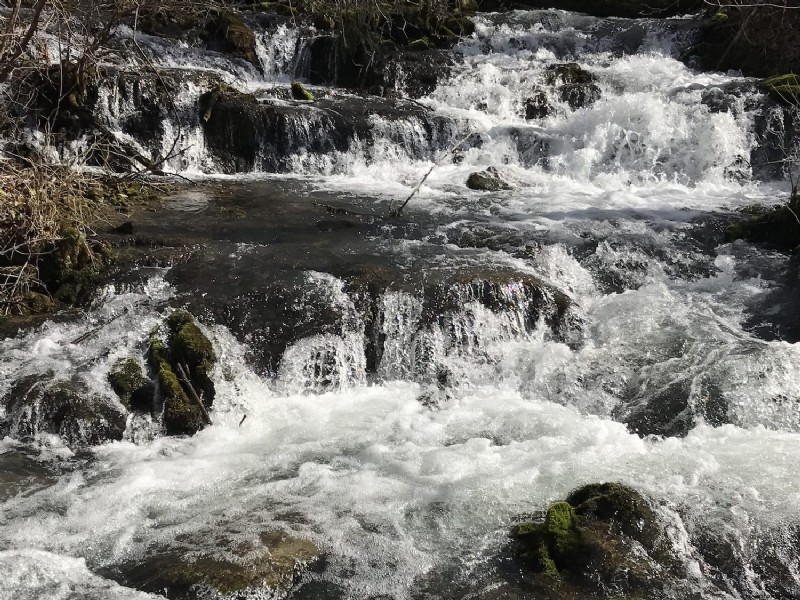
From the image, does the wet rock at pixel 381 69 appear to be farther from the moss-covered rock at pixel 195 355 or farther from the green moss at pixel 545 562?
the green moss at pixel 545 562

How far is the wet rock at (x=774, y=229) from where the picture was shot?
30.0 ft

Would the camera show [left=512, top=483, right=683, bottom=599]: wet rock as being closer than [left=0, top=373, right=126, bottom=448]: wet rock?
Yes

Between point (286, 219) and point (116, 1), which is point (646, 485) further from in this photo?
point (116, 1)

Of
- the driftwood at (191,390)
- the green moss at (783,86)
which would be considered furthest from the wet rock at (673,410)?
the green moss at (783,86)

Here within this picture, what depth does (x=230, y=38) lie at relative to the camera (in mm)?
15383

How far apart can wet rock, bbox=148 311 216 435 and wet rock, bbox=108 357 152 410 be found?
11 centimetres

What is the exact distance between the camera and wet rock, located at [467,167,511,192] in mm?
11398

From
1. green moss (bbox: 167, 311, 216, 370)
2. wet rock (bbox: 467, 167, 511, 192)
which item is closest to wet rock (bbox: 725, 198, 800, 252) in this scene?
wet rock (bbox: 467, 167, 511, 192)

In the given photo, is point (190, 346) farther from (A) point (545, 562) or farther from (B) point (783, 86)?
(B) point (783, 86)

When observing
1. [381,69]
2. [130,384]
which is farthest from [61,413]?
[381,69]

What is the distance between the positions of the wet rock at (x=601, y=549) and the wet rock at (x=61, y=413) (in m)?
3.22

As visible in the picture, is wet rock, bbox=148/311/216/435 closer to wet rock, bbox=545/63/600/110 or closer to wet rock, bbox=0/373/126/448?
wet rock, bbox=0/373/126/448

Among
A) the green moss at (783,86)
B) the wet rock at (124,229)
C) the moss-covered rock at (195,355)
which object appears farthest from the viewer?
the green moss at (783,86)

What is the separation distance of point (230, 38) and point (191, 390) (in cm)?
1115
